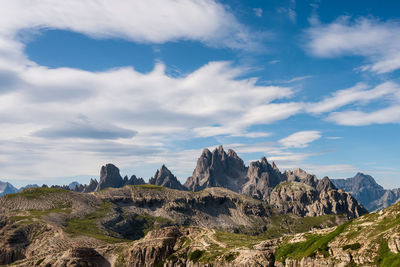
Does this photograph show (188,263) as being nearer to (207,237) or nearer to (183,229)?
(207,237)

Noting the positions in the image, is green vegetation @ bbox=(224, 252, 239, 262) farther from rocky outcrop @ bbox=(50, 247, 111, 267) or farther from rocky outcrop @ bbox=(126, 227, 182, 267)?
rocky outcrop @ bbox=(50, 247, 111, 267)

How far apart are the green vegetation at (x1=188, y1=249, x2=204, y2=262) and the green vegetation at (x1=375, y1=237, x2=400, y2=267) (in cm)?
8465

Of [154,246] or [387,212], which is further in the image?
[154,246]

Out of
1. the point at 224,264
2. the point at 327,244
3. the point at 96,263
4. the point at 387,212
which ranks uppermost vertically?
the point at 387,212

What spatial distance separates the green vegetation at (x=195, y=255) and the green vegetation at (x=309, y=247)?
42.8 meters

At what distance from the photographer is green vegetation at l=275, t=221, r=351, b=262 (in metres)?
98.1

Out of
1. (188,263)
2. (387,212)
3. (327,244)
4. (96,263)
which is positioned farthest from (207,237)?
(387,212)

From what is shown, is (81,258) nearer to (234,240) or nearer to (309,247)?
(234,240)

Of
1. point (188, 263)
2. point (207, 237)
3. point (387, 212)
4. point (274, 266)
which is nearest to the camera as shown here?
point (387, 212)

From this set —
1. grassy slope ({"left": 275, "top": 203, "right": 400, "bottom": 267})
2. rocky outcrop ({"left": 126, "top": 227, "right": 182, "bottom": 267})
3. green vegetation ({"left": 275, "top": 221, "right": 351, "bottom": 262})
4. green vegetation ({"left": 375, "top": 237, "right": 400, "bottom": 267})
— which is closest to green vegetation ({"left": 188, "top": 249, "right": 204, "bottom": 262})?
rocky outcrop ({"left": 126, "top": 227, "right": 182, "bottom": 267})

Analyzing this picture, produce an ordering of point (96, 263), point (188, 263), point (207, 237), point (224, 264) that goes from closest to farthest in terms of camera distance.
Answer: point (224, 264)
point (188, 263)
point (207, 237)
point (96, 263)

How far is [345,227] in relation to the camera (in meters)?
103

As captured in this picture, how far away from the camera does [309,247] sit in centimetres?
10481

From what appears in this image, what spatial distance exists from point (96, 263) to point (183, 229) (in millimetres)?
56408
